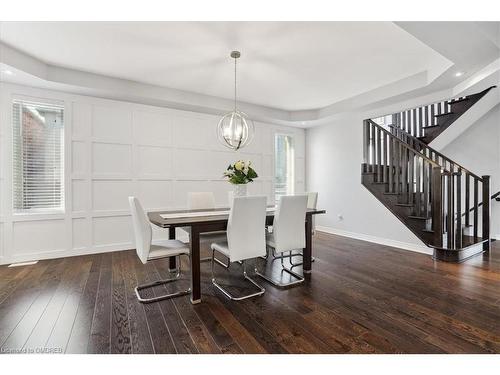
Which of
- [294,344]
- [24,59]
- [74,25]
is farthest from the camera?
[24,59]

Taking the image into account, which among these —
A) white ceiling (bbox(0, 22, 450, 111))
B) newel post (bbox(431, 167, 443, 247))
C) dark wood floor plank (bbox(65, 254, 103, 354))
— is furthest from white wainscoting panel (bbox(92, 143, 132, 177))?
newel post (bbox(431, 167, 443, 247))

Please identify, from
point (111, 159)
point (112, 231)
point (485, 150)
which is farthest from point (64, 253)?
point (485, 150)

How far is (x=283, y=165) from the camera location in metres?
5.94

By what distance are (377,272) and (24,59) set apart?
4.90 metres

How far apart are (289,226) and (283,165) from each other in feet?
10.9

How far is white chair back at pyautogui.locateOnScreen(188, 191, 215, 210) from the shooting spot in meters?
3.68

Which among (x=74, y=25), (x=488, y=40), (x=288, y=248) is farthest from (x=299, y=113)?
(x=74, y=25)

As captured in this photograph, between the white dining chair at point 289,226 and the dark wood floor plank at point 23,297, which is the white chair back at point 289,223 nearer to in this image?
the white dining chair at point 289,226

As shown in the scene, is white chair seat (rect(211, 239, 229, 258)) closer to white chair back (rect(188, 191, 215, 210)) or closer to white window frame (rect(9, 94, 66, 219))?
white chair back (rect(188, 191, 215, 210))

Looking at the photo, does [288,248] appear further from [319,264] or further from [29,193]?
[29,193]

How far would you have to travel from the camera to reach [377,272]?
10.1 ft

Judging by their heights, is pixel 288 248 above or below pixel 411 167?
below
